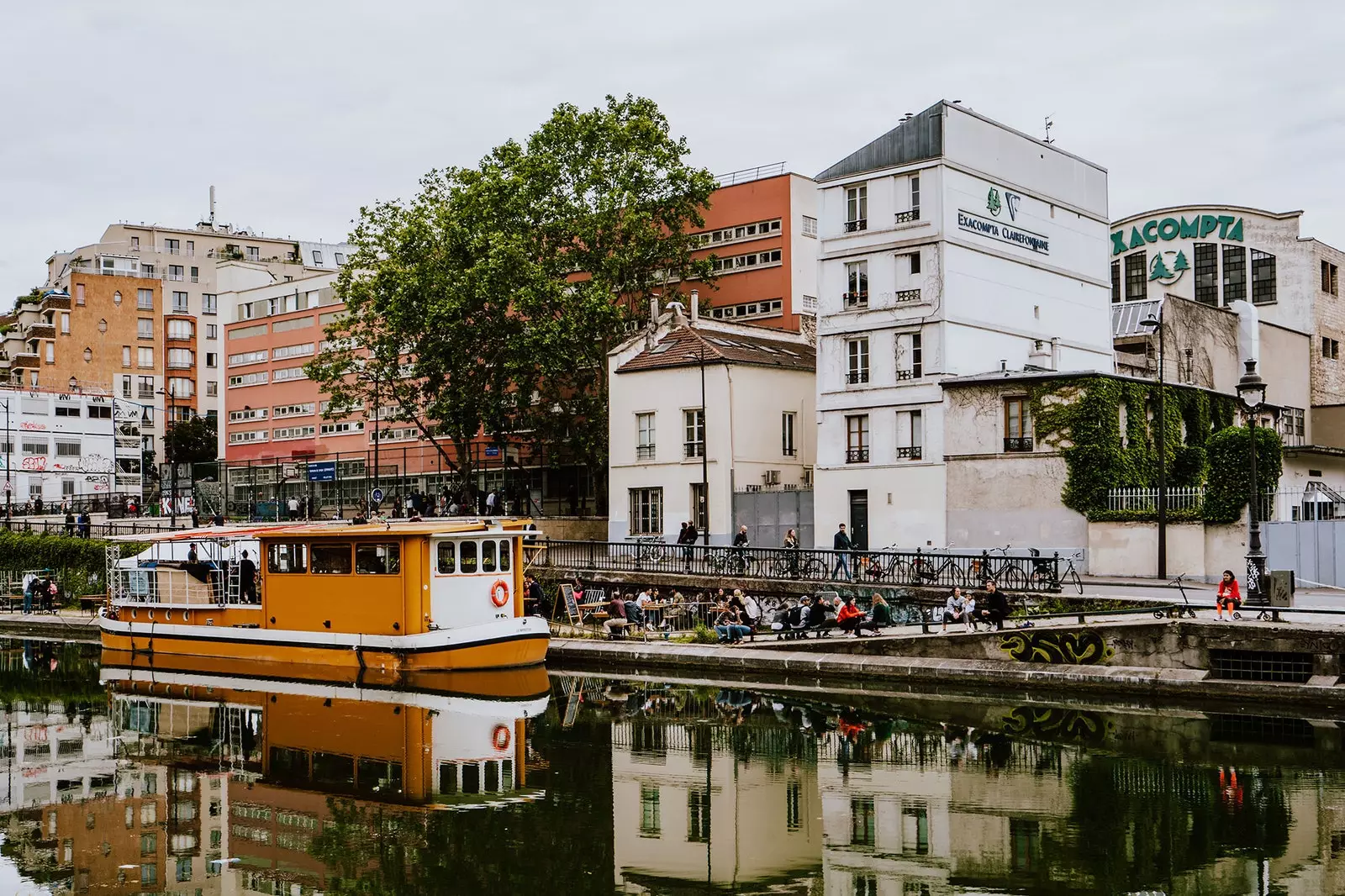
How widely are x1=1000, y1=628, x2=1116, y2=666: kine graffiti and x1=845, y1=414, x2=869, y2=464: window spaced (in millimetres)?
17154

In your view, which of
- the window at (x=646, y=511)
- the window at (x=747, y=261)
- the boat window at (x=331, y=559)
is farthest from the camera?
the window at (x=747, y=261)

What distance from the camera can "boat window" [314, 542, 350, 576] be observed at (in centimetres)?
3241

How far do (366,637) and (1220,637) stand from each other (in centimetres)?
1885

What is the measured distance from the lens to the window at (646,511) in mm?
49031

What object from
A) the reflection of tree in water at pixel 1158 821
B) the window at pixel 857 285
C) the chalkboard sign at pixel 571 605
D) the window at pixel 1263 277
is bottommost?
the reflection of tree in water at pixel 1158 821

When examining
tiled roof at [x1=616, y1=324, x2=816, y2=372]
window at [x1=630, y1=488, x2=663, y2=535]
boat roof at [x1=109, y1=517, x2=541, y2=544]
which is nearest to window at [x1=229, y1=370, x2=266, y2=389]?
tiled roof at [x1=616, y1=324, x2=816, y2=372]

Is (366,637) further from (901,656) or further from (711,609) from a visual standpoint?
(901,656)

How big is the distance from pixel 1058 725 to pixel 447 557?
14.2m

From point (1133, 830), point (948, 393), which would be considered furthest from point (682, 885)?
point (948, 393)

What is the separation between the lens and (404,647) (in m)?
31.3

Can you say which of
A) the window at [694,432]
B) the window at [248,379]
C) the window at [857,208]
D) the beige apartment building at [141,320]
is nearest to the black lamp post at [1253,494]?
the window at [857,208]

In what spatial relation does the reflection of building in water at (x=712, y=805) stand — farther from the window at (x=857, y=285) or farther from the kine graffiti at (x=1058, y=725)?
the window at (x=857, y=285)

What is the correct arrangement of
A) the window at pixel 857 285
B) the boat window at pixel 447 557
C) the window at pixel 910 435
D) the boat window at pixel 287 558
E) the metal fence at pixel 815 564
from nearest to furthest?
the boat window at pixel 447 557 → the boat window at pixel 287 558 → the metal fence at pixel 815 564 → the window at pixel 910 435 → the window at pixel 857 285

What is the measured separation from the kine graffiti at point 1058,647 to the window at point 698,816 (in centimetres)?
1056
